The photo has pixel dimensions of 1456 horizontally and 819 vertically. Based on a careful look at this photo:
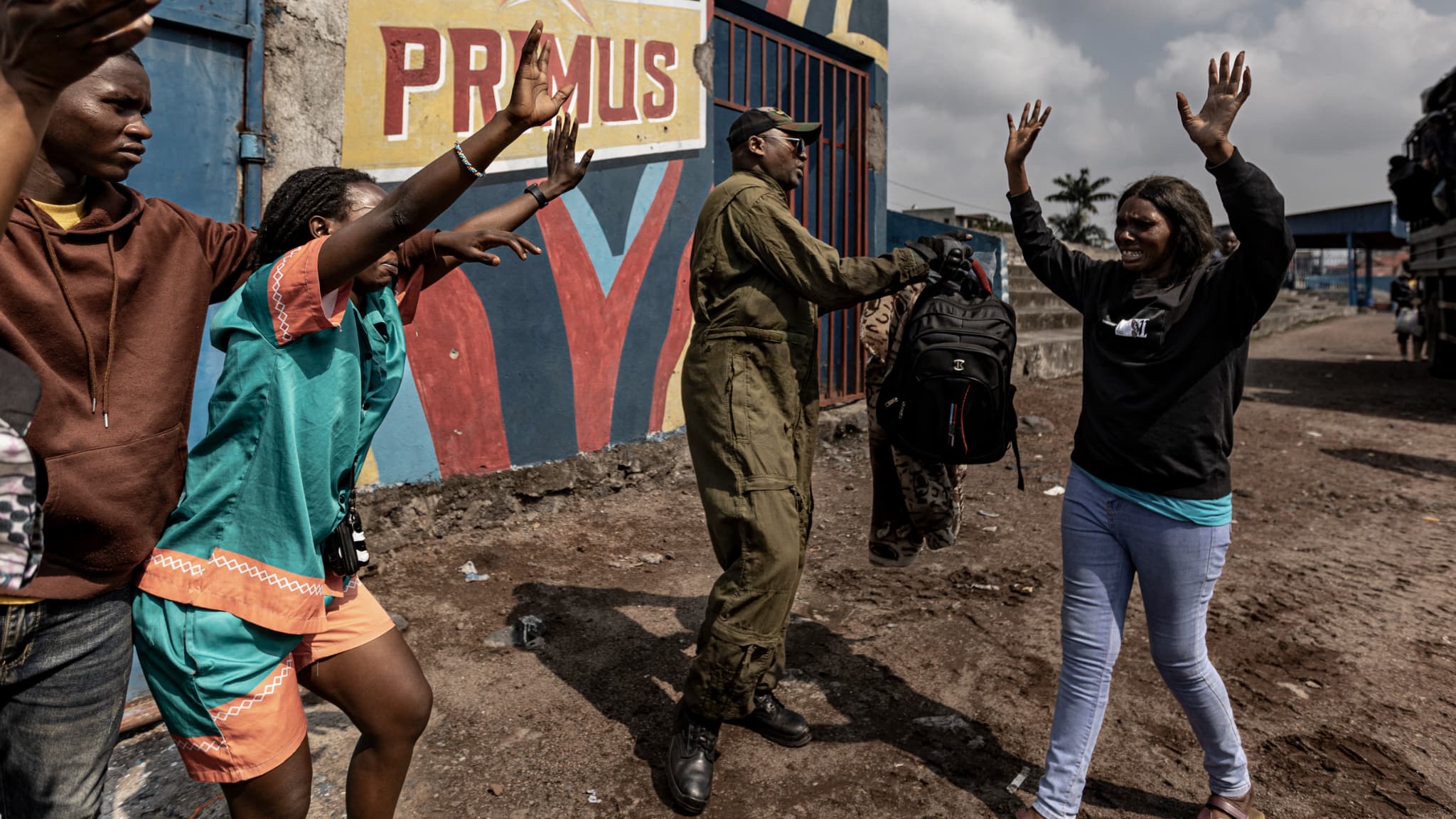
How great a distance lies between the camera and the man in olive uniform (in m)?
2.52

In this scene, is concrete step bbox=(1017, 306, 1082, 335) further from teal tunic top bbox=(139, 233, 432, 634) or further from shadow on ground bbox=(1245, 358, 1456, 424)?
teal tunic top bbox=(139, 233, 432, 634)

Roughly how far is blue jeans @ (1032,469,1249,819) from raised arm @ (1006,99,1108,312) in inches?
24.3

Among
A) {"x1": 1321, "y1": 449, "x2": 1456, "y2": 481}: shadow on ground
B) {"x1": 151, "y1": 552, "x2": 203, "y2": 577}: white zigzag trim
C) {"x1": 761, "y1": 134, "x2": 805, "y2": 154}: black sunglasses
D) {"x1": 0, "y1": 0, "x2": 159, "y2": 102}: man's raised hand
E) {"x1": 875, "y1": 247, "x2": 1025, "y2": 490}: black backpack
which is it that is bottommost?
{"x1": 1321, "y1": 449, "x2": 1456, "y2": 481}: shadow on ground

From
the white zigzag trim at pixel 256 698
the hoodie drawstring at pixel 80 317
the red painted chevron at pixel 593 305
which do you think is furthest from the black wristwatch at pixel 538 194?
the red painted chevron at pixel 593 305

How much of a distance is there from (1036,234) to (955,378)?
555mm

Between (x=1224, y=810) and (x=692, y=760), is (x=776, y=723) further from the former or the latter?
(x=1224, y=810)

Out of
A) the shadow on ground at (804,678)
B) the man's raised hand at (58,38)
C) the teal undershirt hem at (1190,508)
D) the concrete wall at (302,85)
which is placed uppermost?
the concrete wall at (302,85)

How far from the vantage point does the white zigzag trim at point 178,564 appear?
151cm

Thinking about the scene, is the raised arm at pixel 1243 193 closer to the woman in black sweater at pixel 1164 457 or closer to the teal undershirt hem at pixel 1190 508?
the woman in black sweater at pixel 1164 457

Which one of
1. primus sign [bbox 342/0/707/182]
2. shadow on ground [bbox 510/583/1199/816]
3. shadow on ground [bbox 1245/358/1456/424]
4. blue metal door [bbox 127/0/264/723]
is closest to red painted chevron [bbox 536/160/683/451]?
primus sign [bbox 342/0/707/182]

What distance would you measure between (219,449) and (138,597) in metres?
0.28

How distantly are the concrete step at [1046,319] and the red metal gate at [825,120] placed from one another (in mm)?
4842

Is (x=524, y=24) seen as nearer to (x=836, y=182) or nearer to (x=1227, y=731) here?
(x=836, y=182)

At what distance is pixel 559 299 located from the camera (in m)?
4.97
